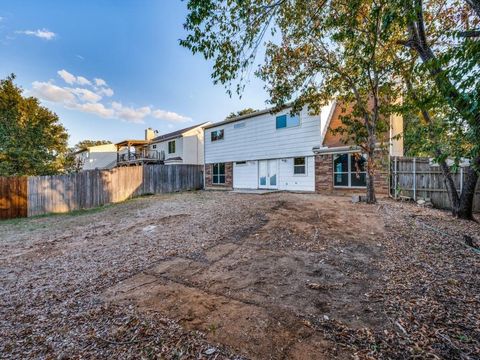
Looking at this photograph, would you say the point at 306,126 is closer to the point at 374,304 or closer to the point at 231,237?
the point at 231,237

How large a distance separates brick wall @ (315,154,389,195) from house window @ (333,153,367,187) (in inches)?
10.4

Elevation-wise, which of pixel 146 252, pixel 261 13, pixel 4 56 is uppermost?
pixel 4 56

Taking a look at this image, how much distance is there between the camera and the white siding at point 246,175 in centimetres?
1721

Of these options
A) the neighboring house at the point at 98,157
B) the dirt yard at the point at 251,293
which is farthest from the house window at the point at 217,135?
the neighboring house at the point at 98,157

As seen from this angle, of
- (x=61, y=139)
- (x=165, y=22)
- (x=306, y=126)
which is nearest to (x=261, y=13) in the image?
(x=165, y=22)

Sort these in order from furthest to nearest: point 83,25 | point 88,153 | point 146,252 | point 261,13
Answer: point 88,153 → point 83,25 → point 146,252 → point 261,13

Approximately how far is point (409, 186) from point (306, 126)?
608 centimetres

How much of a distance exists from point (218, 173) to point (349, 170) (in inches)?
417

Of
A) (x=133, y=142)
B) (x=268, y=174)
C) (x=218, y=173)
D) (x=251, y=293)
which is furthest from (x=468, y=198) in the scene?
(x=133, y=142)

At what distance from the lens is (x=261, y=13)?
4.79m

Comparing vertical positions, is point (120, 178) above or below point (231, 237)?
above

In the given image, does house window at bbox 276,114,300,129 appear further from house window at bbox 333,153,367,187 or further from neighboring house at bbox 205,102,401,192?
house window at bbox 333,153,367,187

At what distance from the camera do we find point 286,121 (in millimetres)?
15094

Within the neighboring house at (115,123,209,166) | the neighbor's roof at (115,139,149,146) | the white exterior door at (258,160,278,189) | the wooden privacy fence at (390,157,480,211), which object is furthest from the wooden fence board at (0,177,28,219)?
the wooden privacy fence at (390,157,480,211)
